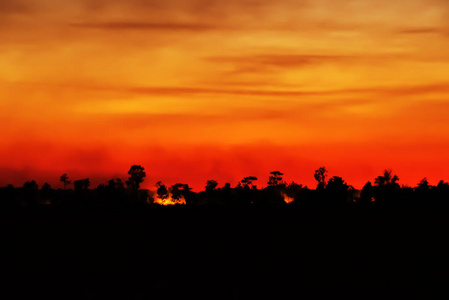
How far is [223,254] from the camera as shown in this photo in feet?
159

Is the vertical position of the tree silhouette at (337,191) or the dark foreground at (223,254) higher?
the tree silhouette at (337,191)

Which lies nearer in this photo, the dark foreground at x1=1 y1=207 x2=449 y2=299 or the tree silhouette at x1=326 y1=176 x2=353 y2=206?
the dark foreground at x1=1 y1=207 x2=449 y2=299

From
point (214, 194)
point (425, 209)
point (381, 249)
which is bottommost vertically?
point (381, 249)

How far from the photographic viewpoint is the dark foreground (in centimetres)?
4194

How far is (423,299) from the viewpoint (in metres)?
40.6

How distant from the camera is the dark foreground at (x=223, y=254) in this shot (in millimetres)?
41938

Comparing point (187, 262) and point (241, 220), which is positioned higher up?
point (241, 220)

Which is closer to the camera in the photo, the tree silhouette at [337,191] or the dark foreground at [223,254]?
the dark foreground at [223,254]

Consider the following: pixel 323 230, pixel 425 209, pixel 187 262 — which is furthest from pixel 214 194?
pixel 187 262

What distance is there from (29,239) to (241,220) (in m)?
14.4

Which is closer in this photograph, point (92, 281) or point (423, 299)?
point (423, 299)

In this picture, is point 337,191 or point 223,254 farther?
point 337,191

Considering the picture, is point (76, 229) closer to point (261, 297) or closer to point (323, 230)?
point (323, 230)

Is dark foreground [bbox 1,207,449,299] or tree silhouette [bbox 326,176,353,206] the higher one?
tree silhouette [bbox 326,176,353,206]
